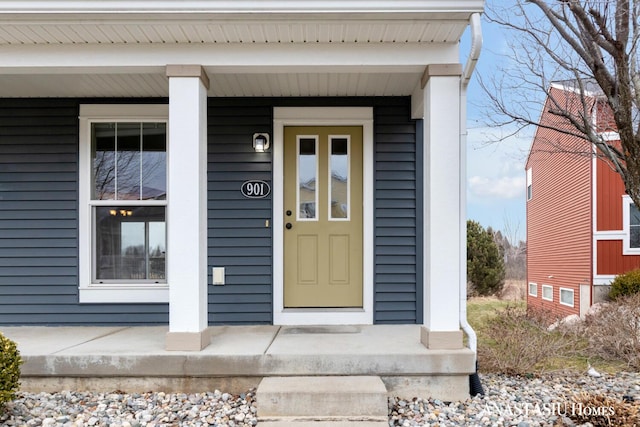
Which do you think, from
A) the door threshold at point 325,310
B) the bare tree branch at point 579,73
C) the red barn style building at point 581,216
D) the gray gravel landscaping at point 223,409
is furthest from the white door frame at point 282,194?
the red barn style building at point 581,216

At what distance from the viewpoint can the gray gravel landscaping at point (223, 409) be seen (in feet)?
8.75

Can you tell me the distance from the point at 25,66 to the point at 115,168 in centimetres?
119

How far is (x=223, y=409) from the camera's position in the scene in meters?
2.80

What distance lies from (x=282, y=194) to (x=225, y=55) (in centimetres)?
137

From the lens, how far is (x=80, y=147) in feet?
13.5

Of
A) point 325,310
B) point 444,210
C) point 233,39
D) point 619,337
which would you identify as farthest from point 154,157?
point 619,337

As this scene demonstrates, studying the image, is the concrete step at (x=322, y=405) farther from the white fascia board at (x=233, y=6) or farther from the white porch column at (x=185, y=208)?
the white fascia board at (x=233, y=6)

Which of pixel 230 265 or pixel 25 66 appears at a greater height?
pixel 25 66

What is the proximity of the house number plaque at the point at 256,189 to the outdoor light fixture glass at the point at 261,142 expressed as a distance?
30 cm

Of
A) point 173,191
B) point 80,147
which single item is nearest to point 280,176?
point 173,191

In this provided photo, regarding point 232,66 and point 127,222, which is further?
point 127,222

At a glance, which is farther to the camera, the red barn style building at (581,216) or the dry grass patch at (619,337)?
the red barn style building at (581,216)

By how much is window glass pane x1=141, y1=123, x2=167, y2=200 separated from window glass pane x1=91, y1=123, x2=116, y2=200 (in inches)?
11.5

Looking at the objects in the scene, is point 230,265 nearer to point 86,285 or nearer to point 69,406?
point 86,285
